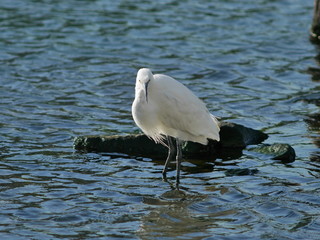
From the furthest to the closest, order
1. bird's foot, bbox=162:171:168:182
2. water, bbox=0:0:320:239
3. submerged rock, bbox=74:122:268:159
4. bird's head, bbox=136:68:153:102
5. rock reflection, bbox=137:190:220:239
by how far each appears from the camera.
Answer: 1. submerged rock, bbox=74:122:268:159
2. bird's foot, bbox=162:171:168:182
3. bird's head, bbox=136:68:153:102
4. water, bbox=0:0:320:239
5. rock reflection, bbox=137:190:220:239

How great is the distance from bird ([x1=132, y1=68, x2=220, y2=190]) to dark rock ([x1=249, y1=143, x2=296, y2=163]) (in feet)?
2.46

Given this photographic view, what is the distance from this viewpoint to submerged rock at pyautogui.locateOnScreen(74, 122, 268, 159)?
845 cm

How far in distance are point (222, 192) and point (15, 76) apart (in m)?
5.51

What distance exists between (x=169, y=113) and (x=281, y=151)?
58.3 inches

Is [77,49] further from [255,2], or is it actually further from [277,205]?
[277,205]

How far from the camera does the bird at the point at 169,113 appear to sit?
286 inches

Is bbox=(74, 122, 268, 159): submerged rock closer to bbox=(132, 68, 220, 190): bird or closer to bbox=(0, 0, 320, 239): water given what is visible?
bbox=(0, 0, 320, 239): water

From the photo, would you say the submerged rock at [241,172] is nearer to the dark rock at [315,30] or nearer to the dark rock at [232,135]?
the dark rock at [232,135]

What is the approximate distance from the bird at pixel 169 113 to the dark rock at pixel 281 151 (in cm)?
75

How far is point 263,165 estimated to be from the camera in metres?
8.08

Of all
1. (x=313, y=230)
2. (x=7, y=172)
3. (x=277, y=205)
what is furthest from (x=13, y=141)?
(x=313, y=230)

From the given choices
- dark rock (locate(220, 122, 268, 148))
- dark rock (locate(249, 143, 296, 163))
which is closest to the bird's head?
dark rock (locate(220, 122, 268, 148))

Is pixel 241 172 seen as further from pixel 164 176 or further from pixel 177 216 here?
pixel 177 216

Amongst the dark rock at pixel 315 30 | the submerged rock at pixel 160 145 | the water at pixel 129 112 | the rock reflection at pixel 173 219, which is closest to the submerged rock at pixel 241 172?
the water at pixel 129 112
